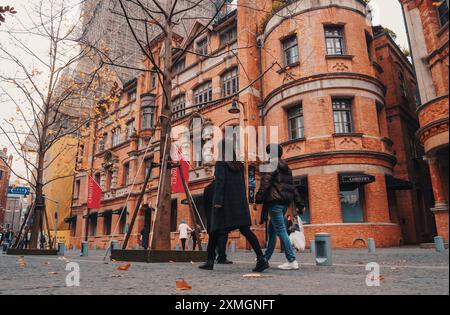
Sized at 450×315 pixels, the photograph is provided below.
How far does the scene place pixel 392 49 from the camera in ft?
68.8

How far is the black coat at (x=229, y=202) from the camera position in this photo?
4.96 m

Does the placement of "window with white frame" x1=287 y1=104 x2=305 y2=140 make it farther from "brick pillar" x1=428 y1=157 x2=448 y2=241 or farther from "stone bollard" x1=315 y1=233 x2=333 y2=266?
"stone bollard" x1=315 y1=233 x2=333 y2=266

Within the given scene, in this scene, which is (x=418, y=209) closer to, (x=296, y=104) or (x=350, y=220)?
(x=350, y=220)

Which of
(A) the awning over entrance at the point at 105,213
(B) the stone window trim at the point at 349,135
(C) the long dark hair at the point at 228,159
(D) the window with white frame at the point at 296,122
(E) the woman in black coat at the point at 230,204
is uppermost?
(D) the window with white frame at the point at 296,122

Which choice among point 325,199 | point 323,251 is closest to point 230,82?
point 325,199

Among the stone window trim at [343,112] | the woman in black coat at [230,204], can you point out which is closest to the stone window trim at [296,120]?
the stone window trim at [343,112]

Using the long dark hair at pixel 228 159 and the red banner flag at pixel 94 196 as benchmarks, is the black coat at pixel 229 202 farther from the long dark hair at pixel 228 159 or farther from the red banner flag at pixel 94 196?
the red banner flag at pixel 94 196

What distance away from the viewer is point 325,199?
15242mm

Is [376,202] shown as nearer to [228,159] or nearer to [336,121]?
[336,121]

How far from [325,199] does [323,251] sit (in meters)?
9.49

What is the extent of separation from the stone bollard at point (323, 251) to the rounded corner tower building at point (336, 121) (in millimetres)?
8949

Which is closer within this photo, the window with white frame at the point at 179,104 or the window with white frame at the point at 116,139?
the window with white frame at the point at 179,104

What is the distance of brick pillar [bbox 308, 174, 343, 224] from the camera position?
15000 millimetres

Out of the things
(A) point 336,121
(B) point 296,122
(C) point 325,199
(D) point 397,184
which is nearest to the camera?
(C) point 325,199
